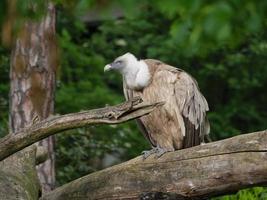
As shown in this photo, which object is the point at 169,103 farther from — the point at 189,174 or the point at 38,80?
the point at 189,174

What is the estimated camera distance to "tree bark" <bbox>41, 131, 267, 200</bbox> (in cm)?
528

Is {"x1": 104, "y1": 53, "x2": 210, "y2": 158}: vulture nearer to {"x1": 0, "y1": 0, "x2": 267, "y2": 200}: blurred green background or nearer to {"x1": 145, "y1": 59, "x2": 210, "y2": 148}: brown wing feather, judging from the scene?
{"x1": 145, "y1": 59, "x2": 210, "y2": 148}: brown wing feather

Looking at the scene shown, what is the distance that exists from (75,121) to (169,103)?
171 cm

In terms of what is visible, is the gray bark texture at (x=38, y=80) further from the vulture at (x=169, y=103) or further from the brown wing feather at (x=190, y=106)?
the brown wing feather at (x=190, y=106)

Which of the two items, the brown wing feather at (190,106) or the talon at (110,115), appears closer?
the talon at (110,115)

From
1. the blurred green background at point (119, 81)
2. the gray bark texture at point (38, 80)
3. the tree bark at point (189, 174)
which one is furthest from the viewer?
the blurred green background at point (119, 81)

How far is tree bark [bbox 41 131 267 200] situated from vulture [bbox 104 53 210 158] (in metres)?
1.35

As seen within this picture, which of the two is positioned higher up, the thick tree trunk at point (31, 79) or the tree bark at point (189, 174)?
the thick tree trunk at point (31, 79)

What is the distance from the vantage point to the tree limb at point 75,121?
548 cm

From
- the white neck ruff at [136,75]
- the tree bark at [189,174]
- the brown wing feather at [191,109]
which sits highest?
the white neck ruff at [136,75]

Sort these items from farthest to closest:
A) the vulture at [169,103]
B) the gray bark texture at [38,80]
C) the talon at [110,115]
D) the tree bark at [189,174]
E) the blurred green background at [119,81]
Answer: the blurred green background at [119,81], the gray bark texture at [38,80], the vulture at [169,103], the talon at [110,115], the tree bark at [189,174]

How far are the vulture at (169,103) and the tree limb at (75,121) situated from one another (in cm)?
136

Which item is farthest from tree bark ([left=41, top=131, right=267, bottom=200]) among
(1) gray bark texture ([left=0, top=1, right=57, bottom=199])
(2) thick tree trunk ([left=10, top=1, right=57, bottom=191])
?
(2) thick tree trunk ([left=10, top=1, right=57, bottom=191])

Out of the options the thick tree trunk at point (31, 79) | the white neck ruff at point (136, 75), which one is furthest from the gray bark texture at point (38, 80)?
the white neck ruff at point (136, 75)
